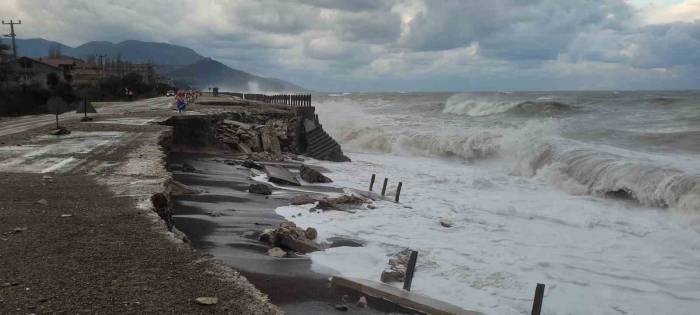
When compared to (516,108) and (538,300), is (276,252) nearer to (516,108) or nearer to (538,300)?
(538,300)

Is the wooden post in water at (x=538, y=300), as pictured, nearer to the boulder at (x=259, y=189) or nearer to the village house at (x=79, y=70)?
the boulder at (x=259, y=189)

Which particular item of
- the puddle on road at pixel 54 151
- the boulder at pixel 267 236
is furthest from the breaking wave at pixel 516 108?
the boulder at pixel 267 236

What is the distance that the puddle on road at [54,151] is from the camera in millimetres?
9227

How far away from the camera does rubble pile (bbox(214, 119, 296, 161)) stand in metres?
20.6

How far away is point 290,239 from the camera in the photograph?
7.88m

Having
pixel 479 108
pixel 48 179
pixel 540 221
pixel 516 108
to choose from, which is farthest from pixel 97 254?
pixel 479 108

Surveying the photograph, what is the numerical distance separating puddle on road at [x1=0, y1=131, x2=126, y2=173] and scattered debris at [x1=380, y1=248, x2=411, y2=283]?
18.2ft

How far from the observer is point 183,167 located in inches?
583

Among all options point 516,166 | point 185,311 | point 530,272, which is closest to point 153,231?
point 185,311

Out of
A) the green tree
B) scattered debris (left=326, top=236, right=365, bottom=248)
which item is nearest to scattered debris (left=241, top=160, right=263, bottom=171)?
scattered debris (left=326, top=236, right=365, bottom=248)

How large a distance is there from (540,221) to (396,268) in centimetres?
540

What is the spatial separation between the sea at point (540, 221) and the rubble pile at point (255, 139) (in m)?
2.80

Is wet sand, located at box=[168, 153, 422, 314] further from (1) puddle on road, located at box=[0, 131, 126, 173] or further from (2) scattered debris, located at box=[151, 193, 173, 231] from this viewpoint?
(1) puddle on road, located at box=[0, 131, 126, 173]

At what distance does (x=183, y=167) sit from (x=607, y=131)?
64.7 ft
